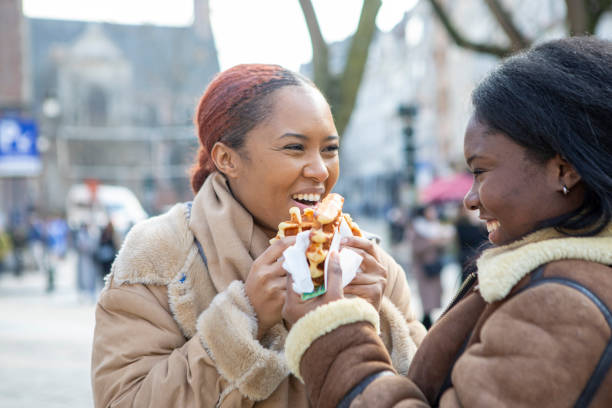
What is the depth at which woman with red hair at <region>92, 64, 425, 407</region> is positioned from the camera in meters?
2.08

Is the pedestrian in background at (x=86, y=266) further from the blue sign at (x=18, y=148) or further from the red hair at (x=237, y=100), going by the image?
the red hair at (x=237, y=100)

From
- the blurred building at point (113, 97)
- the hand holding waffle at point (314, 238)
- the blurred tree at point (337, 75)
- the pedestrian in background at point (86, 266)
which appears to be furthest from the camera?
the blurred building at point (113, 97)

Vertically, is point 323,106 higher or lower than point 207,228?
higher

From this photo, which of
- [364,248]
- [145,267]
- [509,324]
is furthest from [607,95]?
[145,267]

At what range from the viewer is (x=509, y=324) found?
4.91ft

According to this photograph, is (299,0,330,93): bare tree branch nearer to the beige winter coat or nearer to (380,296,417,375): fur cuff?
the beige winter coat

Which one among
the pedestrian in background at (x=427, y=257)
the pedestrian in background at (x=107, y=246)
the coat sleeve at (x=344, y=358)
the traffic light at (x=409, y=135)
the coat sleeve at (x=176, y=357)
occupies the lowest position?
the pedestrian in background at (x=107, y=246)

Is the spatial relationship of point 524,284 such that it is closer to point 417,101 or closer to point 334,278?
point 334,278

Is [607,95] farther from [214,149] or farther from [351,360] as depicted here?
[214,149]

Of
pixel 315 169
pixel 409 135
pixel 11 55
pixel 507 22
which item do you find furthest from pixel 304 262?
pixel 11 55

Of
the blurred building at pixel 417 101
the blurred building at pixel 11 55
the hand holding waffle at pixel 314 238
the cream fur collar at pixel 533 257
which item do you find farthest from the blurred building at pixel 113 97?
the cream fur collar at pixel 533 257

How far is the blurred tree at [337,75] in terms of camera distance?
21.1 feet

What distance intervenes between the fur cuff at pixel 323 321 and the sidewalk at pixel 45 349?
5506 millimetres

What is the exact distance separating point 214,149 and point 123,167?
4928 centimetres
